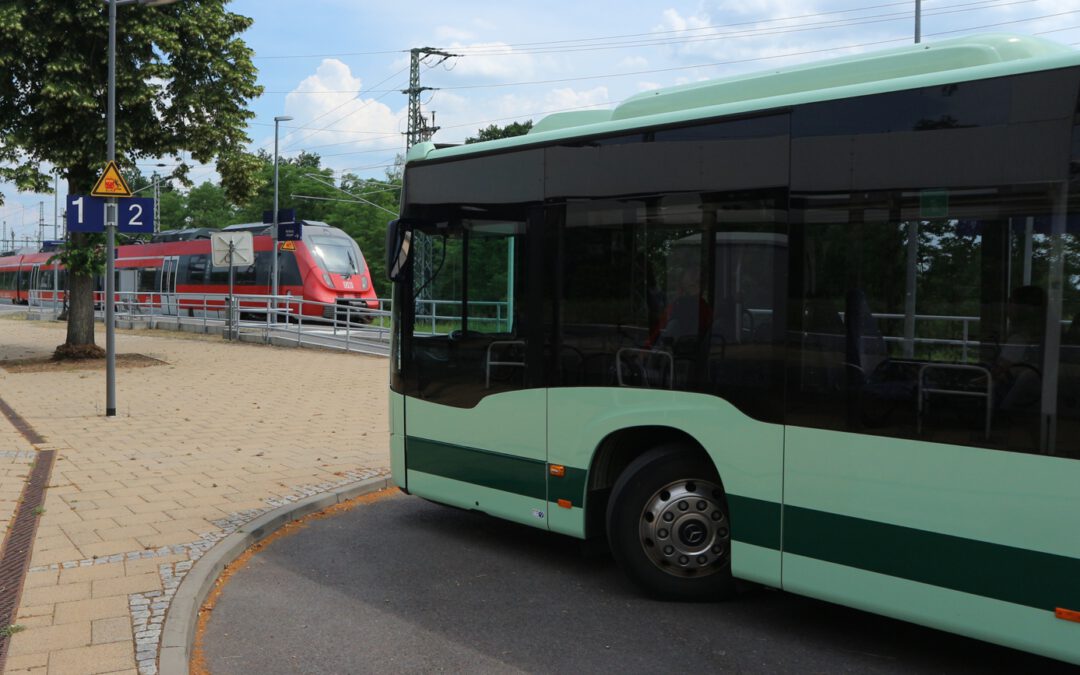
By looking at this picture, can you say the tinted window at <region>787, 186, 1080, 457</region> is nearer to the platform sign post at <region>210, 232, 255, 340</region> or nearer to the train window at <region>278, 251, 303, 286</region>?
the platform sign post at <region>210, 232, 255, 340</region>

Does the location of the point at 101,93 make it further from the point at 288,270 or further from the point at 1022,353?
the point at 1022,353

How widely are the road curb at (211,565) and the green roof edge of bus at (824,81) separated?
9.69 feet

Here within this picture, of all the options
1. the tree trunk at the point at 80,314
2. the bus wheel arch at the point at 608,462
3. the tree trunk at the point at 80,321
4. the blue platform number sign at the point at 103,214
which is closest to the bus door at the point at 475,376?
the bus wheel arch at the point at 608,462

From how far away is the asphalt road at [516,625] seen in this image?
446 centimetres

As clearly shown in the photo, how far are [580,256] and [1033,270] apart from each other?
243 cm

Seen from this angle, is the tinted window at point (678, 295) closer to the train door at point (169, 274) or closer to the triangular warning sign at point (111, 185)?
the triangular warning sign at point (111, 185)

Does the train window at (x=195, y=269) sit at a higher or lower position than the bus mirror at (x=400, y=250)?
higher

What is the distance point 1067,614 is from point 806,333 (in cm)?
153

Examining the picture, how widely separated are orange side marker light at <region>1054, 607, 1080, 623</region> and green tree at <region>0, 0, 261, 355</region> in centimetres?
1731

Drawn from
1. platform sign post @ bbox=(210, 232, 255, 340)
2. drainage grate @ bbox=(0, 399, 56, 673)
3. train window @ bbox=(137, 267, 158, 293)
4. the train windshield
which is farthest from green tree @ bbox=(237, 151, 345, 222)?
drainage grate @ bbox=(0, 399, 56, 673)

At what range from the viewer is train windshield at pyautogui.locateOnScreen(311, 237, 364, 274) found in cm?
3356

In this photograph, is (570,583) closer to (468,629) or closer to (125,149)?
(468,629)

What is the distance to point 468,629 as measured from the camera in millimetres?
4906

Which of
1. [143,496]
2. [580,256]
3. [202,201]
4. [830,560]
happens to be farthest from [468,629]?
[202,201]
